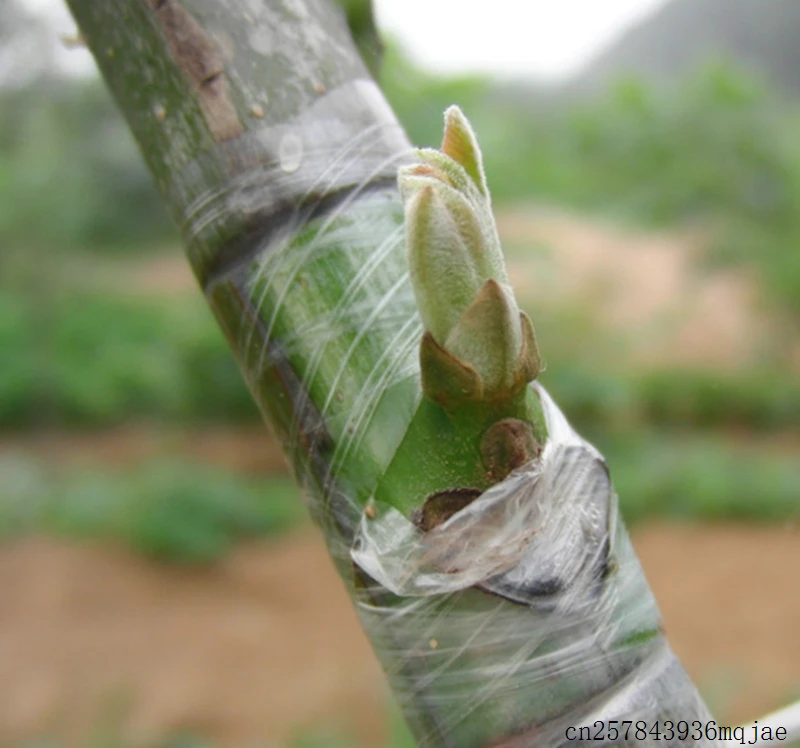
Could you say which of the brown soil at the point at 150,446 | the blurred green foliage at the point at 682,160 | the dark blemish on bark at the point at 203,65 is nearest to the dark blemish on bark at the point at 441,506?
the dark blemish on bark at the point at 203,65

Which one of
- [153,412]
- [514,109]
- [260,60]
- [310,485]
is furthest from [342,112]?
[514,109]

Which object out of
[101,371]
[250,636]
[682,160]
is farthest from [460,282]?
[682,160]

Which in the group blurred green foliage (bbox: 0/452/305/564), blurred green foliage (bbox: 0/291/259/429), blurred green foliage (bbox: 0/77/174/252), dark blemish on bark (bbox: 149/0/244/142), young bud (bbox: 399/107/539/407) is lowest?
blurred green foliage (bbox: 0/452/305/564)

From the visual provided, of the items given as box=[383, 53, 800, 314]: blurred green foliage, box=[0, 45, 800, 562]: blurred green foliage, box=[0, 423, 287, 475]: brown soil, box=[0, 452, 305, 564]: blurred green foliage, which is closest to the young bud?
box=[0, 45, 800, 562]: blurred green foliage

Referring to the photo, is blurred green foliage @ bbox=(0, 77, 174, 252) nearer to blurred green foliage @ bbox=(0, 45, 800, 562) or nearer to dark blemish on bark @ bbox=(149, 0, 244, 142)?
blurred green foliage @ bbox=(0, 45, 800, 562)

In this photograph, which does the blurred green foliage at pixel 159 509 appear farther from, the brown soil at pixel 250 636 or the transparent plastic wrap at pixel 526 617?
the transparent plastic wrap at pixel 526 617

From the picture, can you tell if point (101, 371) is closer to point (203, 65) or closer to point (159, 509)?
point (159, 509)

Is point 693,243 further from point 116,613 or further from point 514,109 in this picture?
point 116,613
